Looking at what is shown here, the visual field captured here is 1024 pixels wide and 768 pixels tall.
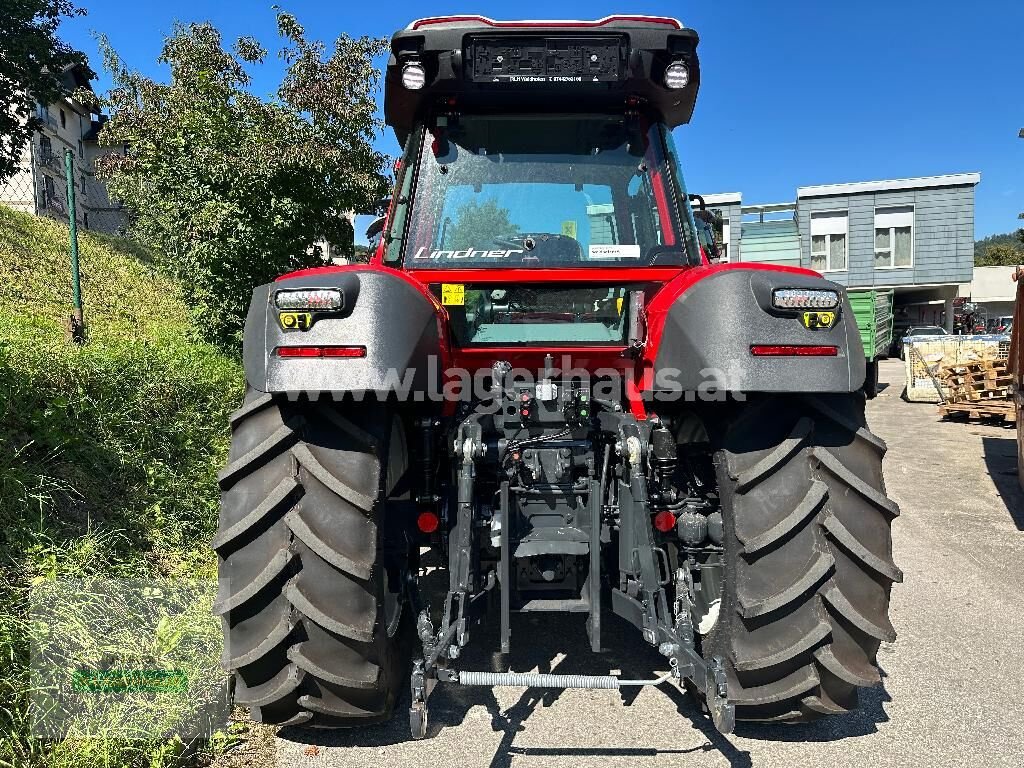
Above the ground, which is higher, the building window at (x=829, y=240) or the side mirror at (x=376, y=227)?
the building window at (x=829, y=240)

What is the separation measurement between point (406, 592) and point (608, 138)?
83.7 inches

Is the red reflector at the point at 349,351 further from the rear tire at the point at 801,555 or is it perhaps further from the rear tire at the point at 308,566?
the rear tire at the point at 801,555

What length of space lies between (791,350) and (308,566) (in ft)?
5.48

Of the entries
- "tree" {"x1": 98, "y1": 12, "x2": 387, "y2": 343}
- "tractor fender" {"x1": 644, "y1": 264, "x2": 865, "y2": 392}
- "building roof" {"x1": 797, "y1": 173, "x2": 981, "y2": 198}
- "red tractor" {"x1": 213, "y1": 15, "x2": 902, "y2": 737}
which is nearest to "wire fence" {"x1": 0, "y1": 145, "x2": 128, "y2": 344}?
"tree" {"x1": 98, "y1": 12, "x2": 387, "y2": 343}

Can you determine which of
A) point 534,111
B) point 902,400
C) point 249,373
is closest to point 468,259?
point 534,111

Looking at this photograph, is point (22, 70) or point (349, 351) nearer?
point (349, 351)

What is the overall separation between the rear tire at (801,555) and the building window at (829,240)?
22661 mm

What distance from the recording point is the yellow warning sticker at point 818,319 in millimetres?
2148

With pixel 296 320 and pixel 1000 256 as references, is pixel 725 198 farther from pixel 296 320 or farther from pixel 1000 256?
pixel 1000 256

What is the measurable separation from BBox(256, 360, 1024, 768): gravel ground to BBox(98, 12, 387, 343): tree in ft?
17.8

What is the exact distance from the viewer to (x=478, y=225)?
10.2 feet

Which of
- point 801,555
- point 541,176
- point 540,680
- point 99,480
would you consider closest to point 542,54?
point 541,176

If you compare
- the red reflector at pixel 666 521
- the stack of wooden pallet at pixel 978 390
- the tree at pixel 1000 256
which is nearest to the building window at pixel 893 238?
the stack of wooden pallet at pixel 978 390

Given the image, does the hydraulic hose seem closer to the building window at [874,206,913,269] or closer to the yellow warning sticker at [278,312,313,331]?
the yellow warning sticker at [278,312,313,331]
